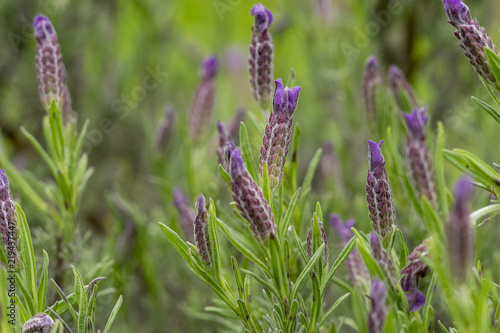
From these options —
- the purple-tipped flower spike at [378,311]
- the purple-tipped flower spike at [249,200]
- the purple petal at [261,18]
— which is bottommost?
the purple-tipped flower spike at [378,311]

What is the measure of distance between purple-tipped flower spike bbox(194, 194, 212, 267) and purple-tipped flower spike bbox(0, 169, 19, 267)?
0.19 m

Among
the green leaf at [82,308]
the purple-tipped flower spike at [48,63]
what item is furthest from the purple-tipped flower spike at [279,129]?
the purple-tipped flower spike at [48,63]

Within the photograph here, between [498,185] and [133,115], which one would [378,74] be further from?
[133,115]

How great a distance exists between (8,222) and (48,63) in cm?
25

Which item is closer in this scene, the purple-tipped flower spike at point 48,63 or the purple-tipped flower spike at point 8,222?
the purple-tipped flower spike at point 8,222

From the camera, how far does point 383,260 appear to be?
19.0 inches

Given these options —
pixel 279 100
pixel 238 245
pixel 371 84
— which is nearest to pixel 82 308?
pixel 238 245

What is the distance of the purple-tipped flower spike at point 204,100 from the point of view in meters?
1.00

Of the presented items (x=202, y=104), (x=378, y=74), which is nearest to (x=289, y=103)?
(x=378, y=74)

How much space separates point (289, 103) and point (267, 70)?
0.11 metres

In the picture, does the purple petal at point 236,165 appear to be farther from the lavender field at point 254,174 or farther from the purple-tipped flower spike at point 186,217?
the purple-tipped flower spike at point 186,217

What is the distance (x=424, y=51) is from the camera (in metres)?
1.43

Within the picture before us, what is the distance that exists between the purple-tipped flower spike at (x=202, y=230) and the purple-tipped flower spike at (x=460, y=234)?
0.24m

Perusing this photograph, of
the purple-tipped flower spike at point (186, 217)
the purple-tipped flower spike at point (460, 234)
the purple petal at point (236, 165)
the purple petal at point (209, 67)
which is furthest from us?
the purple petal at point (209, 67)
